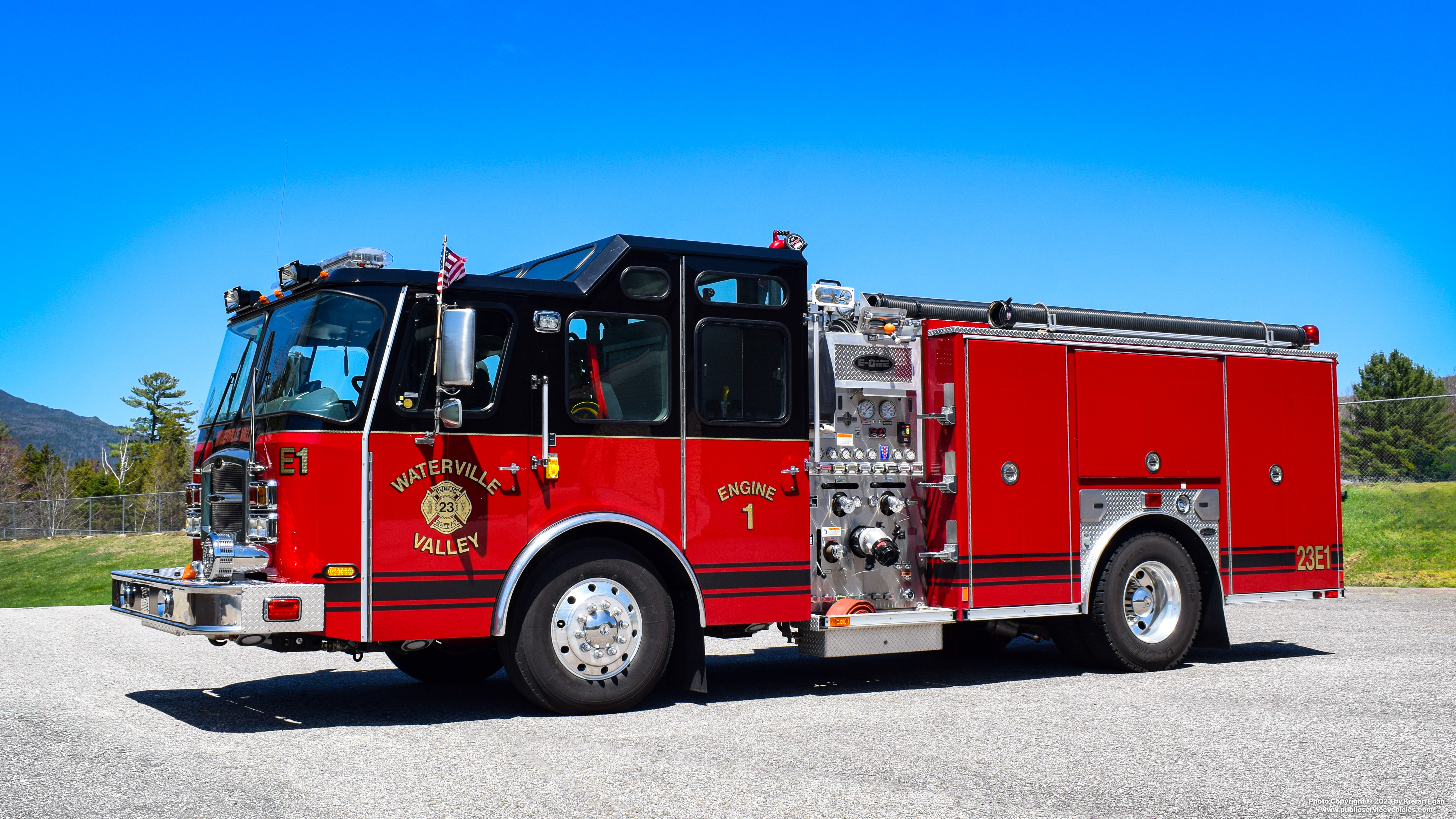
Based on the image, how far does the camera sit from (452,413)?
7.42 metres

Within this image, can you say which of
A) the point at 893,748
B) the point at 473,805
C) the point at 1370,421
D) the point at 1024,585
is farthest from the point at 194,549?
the point at 1370,421

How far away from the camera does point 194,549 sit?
29.4 feet

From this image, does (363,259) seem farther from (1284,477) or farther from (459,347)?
(1284,477)

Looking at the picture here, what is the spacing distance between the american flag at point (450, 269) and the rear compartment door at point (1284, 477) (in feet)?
22.1

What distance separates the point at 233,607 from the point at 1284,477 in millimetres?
8660

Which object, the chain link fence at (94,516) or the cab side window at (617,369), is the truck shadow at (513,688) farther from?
the chain link fence at (94,516)

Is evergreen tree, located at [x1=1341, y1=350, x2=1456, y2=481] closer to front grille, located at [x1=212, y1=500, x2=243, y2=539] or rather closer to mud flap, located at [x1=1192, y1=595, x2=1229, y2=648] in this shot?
mud flap, located at [x1=1192, y1=595, x2=1229, y2=648]

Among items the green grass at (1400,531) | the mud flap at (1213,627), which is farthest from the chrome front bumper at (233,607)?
the green grass at (1400,531)

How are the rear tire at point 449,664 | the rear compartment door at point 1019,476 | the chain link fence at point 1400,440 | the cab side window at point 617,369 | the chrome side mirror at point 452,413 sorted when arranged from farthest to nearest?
the chain link fence at point 1400,440, the rear tire at point 449,664, the rear compartment door at point 1019,476, the cab side window at point 617,369, the chrome side mirror at point 452,413

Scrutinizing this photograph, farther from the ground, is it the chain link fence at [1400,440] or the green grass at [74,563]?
the chain link fence at [1400,440]

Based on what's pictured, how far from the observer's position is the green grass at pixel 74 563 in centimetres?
2464

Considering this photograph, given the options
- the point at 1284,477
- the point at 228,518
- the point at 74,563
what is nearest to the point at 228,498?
the point at 228,518

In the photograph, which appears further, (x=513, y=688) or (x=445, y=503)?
(x=513, y=688)

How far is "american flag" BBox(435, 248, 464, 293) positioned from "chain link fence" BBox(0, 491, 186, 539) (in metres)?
38.7
